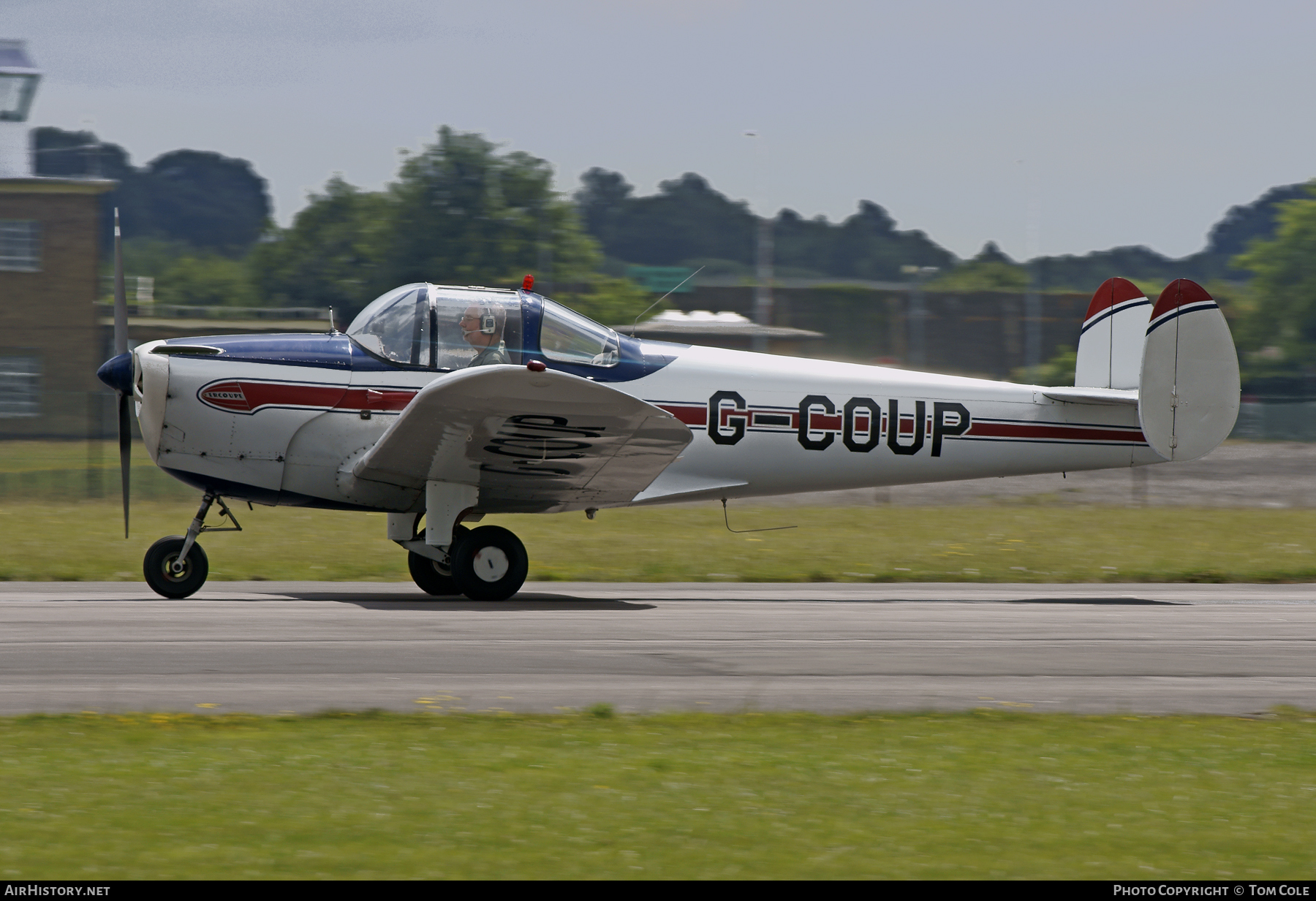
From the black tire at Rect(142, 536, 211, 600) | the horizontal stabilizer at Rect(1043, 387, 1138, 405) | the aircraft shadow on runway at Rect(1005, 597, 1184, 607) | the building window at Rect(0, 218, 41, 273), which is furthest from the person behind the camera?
the building window at Rect(0, 218, 41, 273)

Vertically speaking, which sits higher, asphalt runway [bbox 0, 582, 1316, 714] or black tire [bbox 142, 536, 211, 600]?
black tire [bbox 142, 536, 211, 600]

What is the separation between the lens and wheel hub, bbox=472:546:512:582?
1105cm

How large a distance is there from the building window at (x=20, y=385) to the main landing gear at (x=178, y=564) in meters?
27.7

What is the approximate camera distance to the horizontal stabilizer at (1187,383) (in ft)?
40.3

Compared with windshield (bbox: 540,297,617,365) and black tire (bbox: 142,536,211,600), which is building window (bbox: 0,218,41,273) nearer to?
black tire (bbox: 142,536,211,600)

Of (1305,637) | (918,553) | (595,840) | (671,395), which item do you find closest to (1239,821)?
(595,840)

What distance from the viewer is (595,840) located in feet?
14.0

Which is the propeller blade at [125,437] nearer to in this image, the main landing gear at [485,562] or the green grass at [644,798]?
the main landing gear at [485,562]

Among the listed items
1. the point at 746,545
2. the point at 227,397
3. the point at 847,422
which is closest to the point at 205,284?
the point at 746,545

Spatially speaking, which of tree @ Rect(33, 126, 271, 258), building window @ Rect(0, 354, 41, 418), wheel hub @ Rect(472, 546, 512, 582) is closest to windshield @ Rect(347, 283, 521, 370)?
wheel hub @ Rect(472, 546, 512, 582)

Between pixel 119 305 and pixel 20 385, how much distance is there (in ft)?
101

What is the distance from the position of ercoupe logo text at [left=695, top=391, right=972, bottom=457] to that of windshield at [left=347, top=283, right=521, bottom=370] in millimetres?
1694

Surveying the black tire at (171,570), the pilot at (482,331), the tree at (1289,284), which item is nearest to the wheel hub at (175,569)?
the black tire at (171,570)

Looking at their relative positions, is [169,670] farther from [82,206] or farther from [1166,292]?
[82,206]
